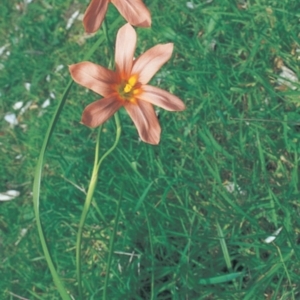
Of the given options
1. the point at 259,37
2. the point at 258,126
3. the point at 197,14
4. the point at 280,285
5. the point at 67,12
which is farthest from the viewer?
the point at 67,12

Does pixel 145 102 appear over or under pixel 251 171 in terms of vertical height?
over

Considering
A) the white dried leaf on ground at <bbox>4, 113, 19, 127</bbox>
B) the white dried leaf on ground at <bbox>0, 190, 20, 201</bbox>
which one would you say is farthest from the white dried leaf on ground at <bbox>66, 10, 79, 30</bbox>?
the white dried leaf on ground at <bbox>0, 190, 20, 201</bbox>

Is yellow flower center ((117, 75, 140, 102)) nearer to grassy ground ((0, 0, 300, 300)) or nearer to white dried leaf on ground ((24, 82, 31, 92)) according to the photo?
grassy ground ((0, 0, 300, 300))

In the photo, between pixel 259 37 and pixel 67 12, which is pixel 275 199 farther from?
pixel 67 12

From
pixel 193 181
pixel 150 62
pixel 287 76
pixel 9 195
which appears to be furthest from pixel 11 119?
pixel 150 62

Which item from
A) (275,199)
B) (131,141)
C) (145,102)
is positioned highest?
(145,102)

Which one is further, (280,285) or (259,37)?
(259,37)

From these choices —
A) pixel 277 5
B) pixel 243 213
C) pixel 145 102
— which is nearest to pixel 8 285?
pixel 243 213

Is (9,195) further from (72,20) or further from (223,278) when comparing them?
(223,278)
